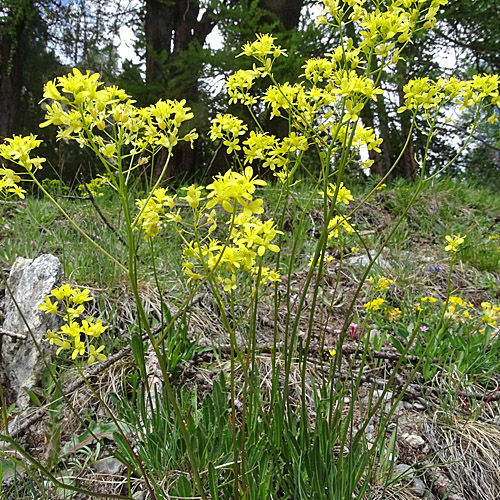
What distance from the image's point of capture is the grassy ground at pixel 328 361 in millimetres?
1361

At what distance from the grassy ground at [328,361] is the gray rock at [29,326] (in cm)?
12

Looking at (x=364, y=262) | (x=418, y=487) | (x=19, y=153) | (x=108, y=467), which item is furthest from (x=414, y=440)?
(x=364, y=262)

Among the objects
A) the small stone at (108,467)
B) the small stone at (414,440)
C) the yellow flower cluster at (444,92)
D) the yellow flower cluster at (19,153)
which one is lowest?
the small stone at (108,467)

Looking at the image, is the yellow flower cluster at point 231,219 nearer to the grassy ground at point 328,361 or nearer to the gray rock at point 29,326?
the grassy ground at point 328,361

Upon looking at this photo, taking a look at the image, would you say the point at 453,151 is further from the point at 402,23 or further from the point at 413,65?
the point at 402,23

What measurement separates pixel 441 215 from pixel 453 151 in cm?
505

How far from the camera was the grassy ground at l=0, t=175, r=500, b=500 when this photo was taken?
1361 millimetres

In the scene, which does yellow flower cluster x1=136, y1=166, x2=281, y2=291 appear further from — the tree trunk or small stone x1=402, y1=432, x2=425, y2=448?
the tree trunk

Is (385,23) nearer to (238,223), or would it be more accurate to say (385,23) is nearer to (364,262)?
(238,223)

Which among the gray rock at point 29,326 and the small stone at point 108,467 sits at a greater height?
the gray rock at point 29,326

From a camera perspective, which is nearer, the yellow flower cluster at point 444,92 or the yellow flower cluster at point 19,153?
the yellow flower cluster at point 19,153

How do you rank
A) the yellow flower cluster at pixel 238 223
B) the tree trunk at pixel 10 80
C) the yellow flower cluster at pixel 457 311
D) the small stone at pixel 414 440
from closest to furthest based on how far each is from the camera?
the yellow flower cluster at pixel 238 223 < the small stone at pixel 414 440 < the yellow flower cluster at pixel 457 311 < the tree trunk at pixel 10 80

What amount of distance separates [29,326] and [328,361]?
55.2 inches

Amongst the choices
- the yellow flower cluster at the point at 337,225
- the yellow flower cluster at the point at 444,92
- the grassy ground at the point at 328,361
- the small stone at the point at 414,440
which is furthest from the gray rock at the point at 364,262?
the yellow flower cluster at the point at 444,92
